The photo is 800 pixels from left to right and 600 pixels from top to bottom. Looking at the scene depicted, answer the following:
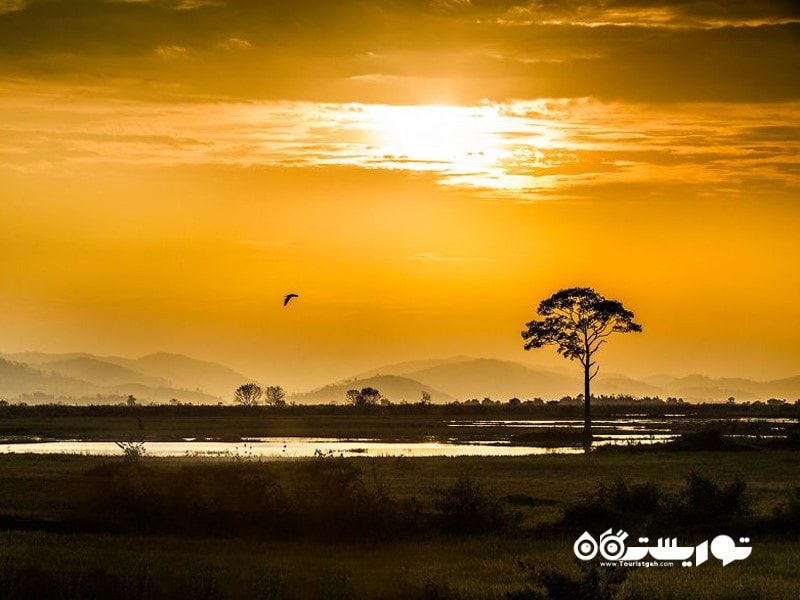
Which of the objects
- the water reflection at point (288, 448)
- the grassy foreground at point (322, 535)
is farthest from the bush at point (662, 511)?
the water reflection at point (288, 448)

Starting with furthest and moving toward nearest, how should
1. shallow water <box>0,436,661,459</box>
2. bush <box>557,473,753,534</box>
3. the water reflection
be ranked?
shallow water <box>0,436,661,459</box>, the water reflection, bush <box>557,473,753,534</box>

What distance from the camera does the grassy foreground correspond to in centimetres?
2505

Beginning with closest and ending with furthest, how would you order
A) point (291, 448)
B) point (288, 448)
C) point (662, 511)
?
point (662, 511) → point (288, 448) → point (291, 448)

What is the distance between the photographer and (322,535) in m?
33.2

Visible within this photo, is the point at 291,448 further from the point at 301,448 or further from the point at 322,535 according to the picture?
the point at 322,535

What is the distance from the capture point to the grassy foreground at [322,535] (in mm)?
25047

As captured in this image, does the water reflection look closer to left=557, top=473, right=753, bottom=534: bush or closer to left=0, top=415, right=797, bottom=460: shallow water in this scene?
left=0, top=415, right=797, bottom=460: shallow water

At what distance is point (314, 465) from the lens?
3744 centimetres

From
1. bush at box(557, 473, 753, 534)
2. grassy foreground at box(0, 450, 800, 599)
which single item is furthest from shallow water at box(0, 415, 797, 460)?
bush at box(557, 473, 753, 534)

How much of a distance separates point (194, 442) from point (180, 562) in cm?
5504

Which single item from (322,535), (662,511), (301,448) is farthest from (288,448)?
(662,511)

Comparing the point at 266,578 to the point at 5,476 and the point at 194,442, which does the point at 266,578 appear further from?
the point at 194,442

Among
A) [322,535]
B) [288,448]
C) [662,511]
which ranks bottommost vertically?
[322,535]

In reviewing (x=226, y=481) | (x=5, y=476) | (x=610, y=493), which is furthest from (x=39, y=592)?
(x=5, y=476)
